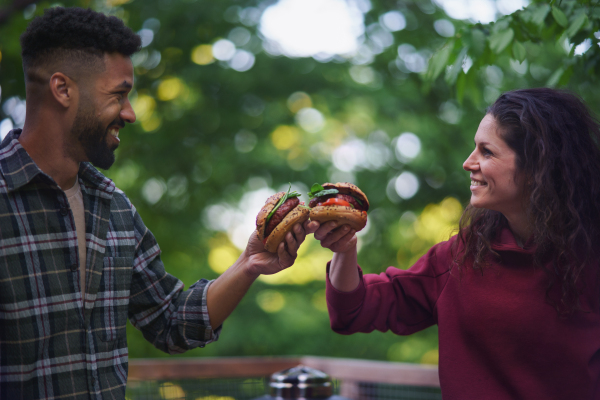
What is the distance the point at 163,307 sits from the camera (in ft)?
7.26

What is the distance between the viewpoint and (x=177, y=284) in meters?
2.29

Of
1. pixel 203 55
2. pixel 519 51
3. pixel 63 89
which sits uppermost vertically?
pixel 203 55

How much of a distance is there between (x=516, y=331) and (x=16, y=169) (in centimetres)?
192

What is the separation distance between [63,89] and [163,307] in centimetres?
97

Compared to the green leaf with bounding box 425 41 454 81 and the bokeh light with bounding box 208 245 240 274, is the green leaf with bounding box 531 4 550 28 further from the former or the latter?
the bokeh light with bounding box 208 245 240 274

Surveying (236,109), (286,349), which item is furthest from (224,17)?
(286,349)

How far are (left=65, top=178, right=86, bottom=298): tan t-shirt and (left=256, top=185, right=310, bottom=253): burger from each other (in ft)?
2.27

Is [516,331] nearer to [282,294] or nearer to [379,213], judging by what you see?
[379,213]

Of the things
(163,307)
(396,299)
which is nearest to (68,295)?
(163,307)

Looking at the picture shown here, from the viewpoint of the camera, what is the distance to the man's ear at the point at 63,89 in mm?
1889

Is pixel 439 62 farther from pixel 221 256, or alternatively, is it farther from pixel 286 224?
pixel 221 256

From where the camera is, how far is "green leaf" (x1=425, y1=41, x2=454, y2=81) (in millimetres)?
2729

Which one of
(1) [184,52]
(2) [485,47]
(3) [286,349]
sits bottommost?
(3) [286,349]

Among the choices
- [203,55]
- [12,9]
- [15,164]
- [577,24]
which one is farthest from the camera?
[203,55]
